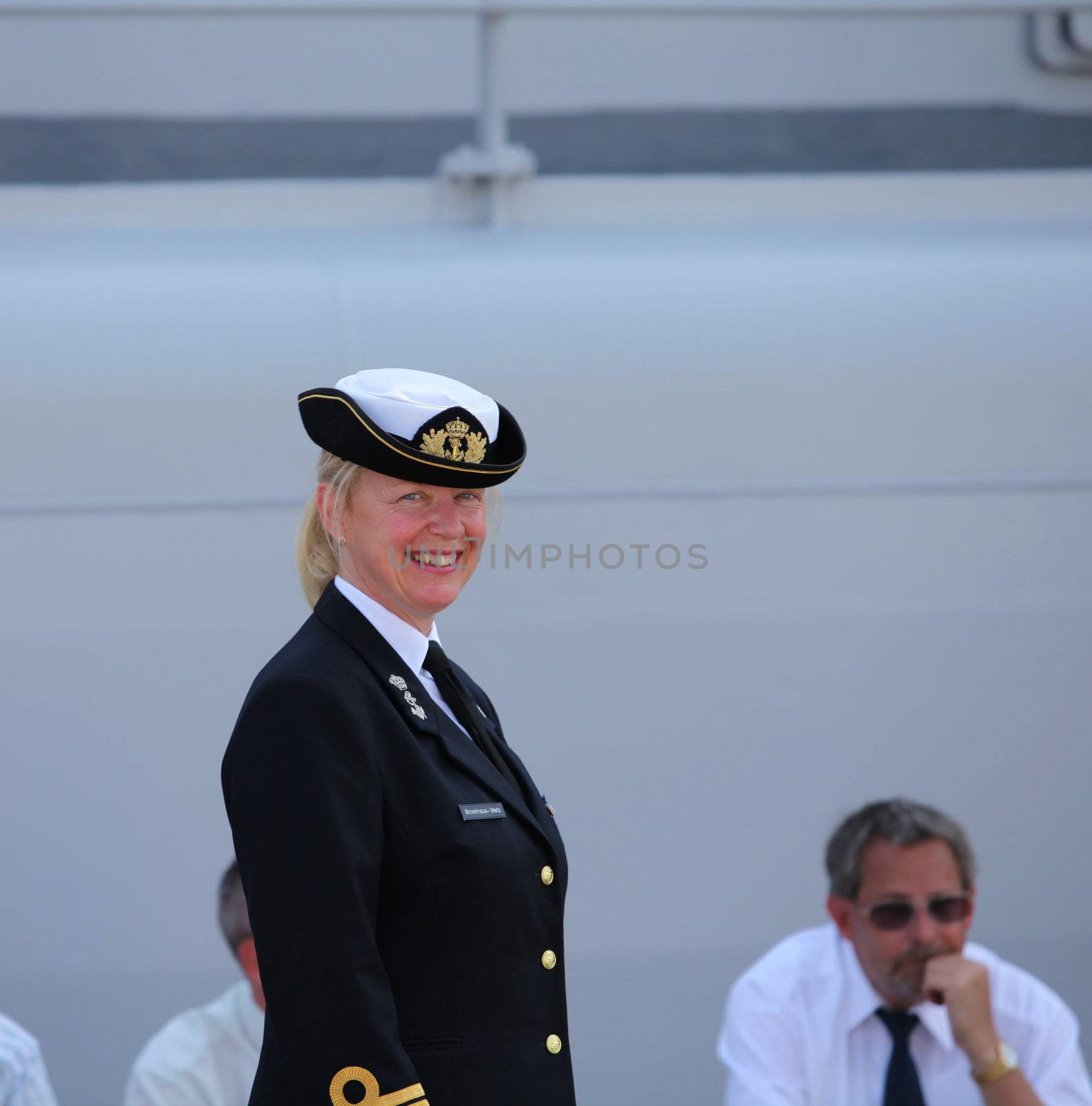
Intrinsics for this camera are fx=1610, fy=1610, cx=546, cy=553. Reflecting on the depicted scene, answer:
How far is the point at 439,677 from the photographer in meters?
1.50

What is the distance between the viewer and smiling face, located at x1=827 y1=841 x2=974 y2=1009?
2404 mm

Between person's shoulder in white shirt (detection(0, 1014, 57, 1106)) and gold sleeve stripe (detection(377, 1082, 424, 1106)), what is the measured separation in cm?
86

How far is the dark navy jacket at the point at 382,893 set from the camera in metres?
1.26

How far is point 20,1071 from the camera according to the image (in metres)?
1.94

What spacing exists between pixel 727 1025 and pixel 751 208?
1.57m

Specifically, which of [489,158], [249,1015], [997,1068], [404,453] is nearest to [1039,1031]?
[997,1068]

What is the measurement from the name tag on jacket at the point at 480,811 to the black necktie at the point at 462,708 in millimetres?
77

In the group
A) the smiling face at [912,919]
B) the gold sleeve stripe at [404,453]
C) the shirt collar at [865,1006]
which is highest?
the gold sleeve stripe at [404,453]

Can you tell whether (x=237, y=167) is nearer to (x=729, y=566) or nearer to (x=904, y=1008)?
A: (x=729, y=566)

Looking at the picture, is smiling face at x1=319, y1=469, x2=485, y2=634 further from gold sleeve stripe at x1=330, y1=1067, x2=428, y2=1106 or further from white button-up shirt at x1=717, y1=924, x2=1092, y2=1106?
white button-up shirt at x1=717, y1=924, x2=1092, y2=1106

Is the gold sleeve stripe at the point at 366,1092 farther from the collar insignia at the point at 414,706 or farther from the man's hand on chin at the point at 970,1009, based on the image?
the man's hand on chin at the point at 970,1009

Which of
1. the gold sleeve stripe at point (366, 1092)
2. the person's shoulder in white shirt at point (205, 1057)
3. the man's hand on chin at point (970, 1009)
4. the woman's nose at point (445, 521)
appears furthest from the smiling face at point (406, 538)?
the man's hand on chin at point (970, 1009)

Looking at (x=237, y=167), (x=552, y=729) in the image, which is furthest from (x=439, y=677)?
(x=237, y=167)

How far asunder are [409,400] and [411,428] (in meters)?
0.03
